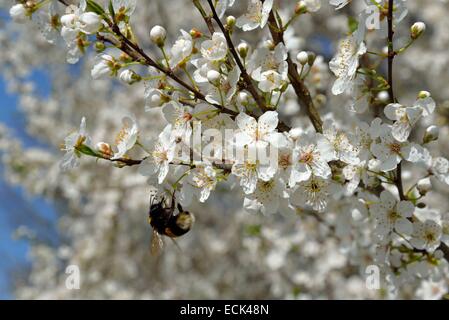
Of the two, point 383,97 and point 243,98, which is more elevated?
point 383,97

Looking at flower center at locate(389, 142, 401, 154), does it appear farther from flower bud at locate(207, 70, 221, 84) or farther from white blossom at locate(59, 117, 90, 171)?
white blossom at locate(59, 117, 90, 171)

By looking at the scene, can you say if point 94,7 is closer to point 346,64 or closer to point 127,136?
point 127,136

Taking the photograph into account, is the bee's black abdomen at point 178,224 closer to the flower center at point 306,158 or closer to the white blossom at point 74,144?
the white blossom at point 74,144

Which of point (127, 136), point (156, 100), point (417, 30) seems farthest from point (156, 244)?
point (417, 30)

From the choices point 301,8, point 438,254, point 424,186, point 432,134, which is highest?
point 301,8

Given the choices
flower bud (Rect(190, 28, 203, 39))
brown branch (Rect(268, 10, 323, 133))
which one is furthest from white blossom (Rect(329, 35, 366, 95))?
flower bud (Rect(190, 28, 203, 39))

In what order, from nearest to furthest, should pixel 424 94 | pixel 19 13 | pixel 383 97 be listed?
pixel 424 94 < pixel 19 13 < pixel 383 97

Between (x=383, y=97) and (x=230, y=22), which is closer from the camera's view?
(x=230, y=22)

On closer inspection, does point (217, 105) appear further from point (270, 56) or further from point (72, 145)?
point (72, 145)
